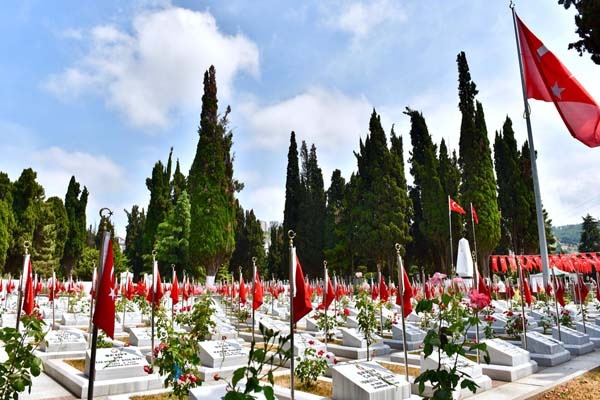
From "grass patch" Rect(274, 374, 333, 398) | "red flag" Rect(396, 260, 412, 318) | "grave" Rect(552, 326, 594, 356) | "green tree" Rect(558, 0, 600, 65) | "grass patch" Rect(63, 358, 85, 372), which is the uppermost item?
"green tree" Rect(558, 0, 600, 65)

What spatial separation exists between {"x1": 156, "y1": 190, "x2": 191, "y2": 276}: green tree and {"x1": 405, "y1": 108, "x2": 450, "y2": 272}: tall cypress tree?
71.5ft

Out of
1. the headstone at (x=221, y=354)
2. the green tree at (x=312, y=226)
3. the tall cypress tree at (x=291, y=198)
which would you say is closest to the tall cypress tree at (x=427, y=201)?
the green tree at (x=312, y=226)

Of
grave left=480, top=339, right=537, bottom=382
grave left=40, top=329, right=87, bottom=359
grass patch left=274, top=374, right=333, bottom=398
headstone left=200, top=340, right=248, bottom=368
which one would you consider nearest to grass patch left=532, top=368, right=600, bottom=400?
grave left=480, top=339, right=537, bottom=382

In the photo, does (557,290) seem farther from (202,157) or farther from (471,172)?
(202,157)

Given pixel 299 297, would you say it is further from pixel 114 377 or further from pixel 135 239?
pixel 135 239

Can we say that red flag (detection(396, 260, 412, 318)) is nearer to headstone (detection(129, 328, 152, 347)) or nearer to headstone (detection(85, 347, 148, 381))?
headstone (detection(85, 347, 148, 381))

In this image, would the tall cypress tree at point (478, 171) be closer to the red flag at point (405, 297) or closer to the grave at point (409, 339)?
the grave at point (409, 339)

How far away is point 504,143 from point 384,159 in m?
13.9

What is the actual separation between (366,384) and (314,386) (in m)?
1.66

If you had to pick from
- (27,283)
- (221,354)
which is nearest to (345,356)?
(221,354)

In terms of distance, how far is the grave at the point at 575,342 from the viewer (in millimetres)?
10594

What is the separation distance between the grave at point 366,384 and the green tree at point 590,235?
71507 millimetres

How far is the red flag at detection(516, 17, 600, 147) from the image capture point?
9742mm

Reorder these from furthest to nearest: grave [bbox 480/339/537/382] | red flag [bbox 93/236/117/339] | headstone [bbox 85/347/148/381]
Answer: grave [bbox 480/339/537/382] < headstone [bbox 85/347/148/381] < red flag [bbox 93/236/117/339]
